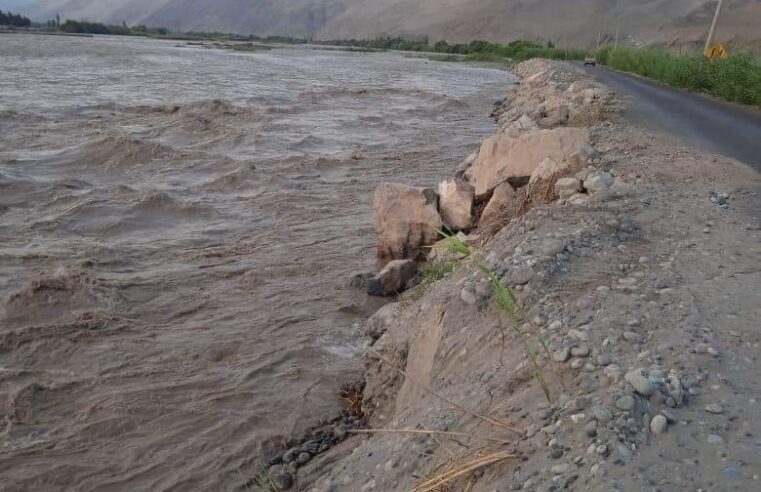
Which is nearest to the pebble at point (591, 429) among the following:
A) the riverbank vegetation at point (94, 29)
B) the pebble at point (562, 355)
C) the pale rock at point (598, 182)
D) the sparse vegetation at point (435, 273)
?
the pebble at point (562, 355)

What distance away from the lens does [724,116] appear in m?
13.6

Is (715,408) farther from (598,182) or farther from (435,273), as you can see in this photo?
(598,182)

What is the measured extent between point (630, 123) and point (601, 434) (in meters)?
10.4

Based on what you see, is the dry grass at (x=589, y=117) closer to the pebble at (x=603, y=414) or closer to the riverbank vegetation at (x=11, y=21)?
the pebble at (x=603, y=414)

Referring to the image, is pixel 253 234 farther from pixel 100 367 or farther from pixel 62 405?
pixel 62 405

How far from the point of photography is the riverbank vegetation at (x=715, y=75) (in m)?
16.6

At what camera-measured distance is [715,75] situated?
19.1 m

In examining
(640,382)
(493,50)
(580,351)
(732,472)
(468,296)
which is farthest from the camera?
(493,50)

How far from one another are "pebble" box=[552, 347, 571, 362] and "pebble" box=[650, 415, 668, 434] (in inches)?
27.0

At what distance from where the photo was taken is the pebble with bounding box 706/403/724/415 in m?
2.79

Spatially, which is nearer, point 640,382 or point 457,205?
point 640,382

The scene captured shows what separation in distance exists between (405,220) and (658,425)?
5485mm

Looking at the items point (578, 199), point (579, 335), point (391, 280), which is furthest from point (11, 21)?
point (579, 335)

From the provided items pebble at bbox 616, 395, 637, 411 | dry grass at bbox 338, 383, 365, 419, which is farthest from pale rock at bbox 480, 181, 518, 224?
pebble at bbox 616, 395, 637, 411
